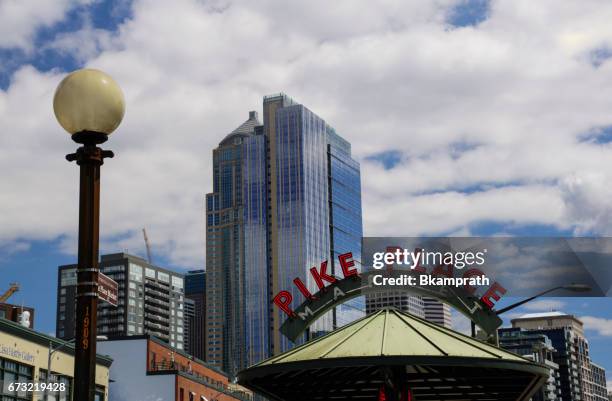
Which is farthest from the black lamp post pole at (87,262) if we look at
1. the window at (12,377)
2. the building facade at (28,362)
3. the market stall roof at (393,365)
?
the window at (12,377)

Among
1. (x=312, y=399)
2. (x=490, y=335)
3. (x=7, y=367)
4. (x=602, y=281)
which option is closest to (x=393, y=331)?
(x=312, y=399)

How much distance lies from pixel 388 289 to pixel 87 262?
30545 mm

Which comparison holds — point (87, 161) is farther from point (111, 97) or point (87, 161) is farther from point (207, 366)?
point (207, 366)

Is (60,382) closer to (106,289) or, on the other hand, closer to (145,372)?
(145,372)

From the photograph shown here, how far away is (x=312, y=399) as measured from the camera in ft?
72.2

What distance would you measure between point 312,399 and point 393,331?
607 centimetres

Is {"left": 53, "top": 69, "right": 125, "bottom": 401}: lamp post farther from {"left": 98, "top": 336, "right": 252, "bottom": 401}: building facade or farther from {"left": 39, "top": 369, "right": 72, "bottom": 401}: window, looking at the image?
{"left": 98, "top": 336, "right": 252, "bottom": 401}: building facade

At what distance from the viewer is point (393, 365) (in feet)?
49.9

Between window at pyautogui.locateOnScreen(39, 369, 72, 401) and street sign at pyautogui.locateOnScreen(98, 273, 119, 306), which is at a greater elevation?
window at pyautogui.locateOnScreen(39, 369, 72, 401)

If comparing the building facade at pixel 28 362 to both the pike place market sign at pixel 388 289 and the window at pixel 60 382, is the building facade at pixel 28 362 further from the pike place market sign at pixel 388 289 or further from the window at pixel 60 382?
the pike place market sign at pixel 388 289

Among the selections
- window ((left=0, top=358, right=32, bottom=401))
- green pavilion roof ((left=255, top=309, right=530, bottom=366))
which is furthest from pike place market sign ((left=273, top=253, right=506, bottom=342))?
window ((left=0, top=358, right=32, bottom=401))

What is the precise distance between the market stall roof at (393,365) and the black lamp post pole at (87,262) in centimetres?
558

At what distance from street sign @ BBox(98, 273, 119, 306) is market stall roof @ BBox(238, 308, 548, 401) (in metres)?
4.23

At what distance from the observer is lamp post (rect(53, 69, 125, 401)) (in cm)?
1049
